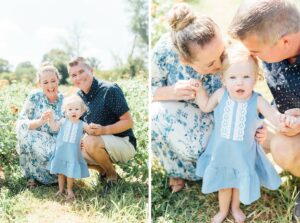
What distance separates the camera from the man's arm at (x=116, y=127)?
245 cm

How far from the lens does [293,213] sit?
2.15 meters

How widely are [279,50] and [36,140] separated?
1.33 meters

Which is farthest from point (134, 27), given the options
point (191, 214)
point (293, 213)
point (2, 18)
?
point (293, 213)

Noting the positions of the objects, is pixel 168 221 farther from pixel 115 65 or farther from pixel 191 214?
pixel 115 65

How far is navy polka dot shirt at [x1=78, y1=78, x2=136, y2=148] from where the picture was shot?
245 centimetres

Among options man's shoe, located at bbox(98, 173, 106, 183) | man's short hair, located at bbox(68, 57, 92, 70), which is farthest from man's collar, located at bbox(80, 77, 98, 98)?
man's shoe, located at bbox(98, 173, 106, 183)

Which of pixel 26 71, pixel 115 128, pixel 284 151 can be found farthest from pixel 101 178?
pixel 284 151

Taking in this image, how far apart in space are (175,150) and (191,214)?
1.07 feet

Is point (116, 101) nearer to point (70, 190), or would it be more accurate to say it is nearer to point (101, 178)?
point (101, 178)

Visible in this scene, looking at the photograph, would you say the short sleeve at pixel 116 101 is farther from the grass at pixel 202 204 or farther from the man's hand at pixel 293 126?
the man's hand at pixel 293 126

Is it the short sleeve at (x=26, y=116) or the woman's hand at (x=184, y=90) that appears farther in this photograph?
the short sleeve at (x=26, y=116)

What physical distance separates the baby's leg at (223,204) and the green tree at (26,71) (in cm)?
121

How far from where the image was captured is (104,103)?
2.47 metres

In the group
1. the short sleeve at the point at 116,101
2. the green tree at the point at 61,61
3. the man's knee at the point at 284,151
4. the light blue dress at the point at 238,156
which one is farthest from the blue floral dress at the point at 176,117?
the green tree at the point at 61,61
